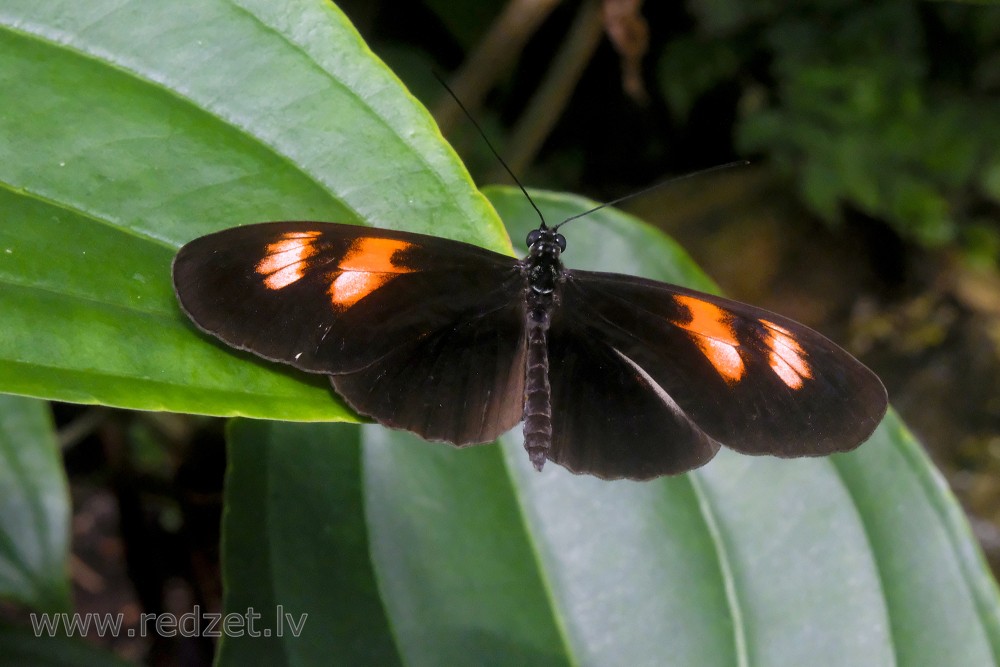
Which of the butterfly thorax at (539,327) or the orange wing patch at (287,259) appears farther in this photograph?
the butterfly thorax at (539,327)

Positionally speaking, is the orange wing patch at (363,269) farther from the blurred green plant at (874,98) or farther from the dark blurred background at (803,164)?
the blurred green plant at (874,98)

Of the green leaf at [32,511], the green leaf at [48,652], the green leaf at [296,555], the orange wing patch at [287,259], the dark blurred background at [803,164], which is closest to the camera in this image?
the orange wing patch at [287,259]

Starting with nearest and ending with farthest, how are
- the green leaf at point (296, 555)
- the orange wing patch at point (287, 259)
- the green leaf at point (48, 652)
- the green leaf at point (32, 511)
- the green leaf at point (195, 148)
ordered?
1. the green leaf at point (195, 148)
2. the orange wing patch at point (287, 259)
3. the green leaf at point (296, 555)
4. the green leaf at point (48, 652)
5. the green leaf at point (32, 511)

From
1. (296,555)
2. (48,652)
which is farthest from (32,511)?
(296,555)

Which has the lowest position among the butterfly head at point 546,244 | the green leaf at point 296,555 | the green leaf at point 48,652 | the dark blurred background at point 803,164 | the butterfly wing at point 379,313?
the green leaf at point 48,652

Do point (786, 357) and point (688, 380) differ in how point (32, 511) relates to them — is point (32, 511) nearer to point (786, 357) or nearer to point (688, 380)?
point (688, 380)

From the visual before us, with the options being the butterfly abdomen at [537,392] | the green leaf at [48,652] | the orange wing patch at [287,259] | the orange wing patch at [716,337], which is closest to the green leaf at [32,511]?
the green leaf at [48,652]

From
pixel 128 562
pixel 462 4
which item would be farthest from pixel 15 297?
pixel 462 4

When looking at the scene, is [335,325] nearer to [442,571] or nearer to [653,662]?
[442,571]
